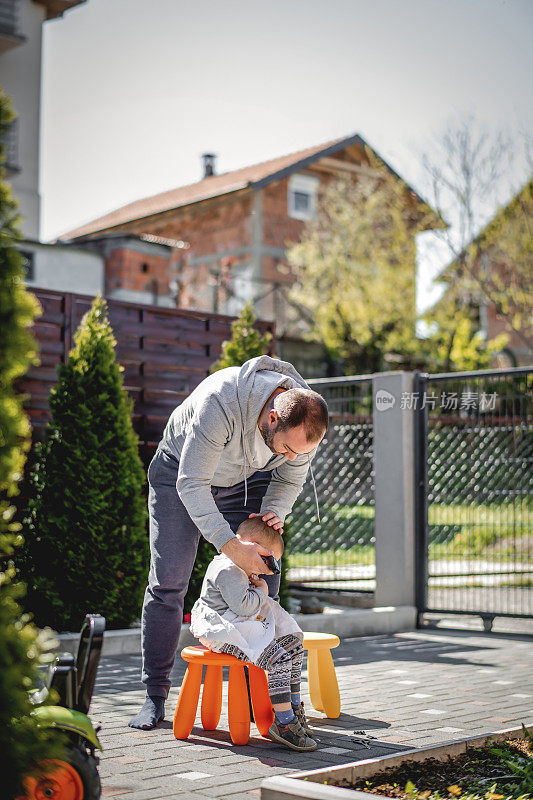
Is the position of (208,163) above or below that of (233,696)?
above

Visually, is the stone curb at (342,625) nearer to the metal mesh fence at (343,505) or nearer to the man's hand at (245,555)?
the metal mesh fence at (343,505)

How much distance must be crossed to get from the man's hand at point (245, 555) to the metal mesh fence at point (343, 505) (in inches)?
187

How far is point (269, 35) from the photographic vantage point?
26.5 ft

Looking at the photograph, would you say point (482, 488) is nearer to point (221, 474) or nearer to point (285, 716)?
point (221, 474)

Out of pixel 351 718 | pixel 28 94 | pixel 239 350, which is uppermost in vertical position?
pixel 28 94

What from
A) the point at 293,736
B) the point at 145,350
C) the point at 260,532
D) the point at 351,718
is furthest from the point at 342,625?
the point at 260,532

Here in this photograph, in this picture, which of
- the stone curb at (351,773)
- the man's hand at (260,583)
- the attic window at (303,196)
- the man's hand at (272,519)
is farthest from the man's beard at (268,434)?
the attic window at (303,196)

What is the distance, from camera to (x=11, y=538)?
2.28 m

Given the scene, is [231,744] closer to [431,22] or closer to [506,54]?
[431,22]

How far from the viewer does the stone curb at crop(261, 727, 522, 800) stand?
8.92 ft

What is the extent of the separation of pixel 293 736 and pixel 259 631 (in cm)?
48

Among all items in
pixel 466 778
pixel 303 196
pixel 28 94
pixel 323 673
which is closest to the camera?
pixel 466 778

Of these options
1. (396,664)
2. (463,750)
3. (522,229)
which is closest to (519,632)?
(396,664)

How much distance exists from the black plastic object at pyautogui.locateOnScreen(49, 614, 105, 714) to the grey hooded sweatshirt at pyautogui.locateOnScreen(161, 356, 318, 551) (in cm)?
96
